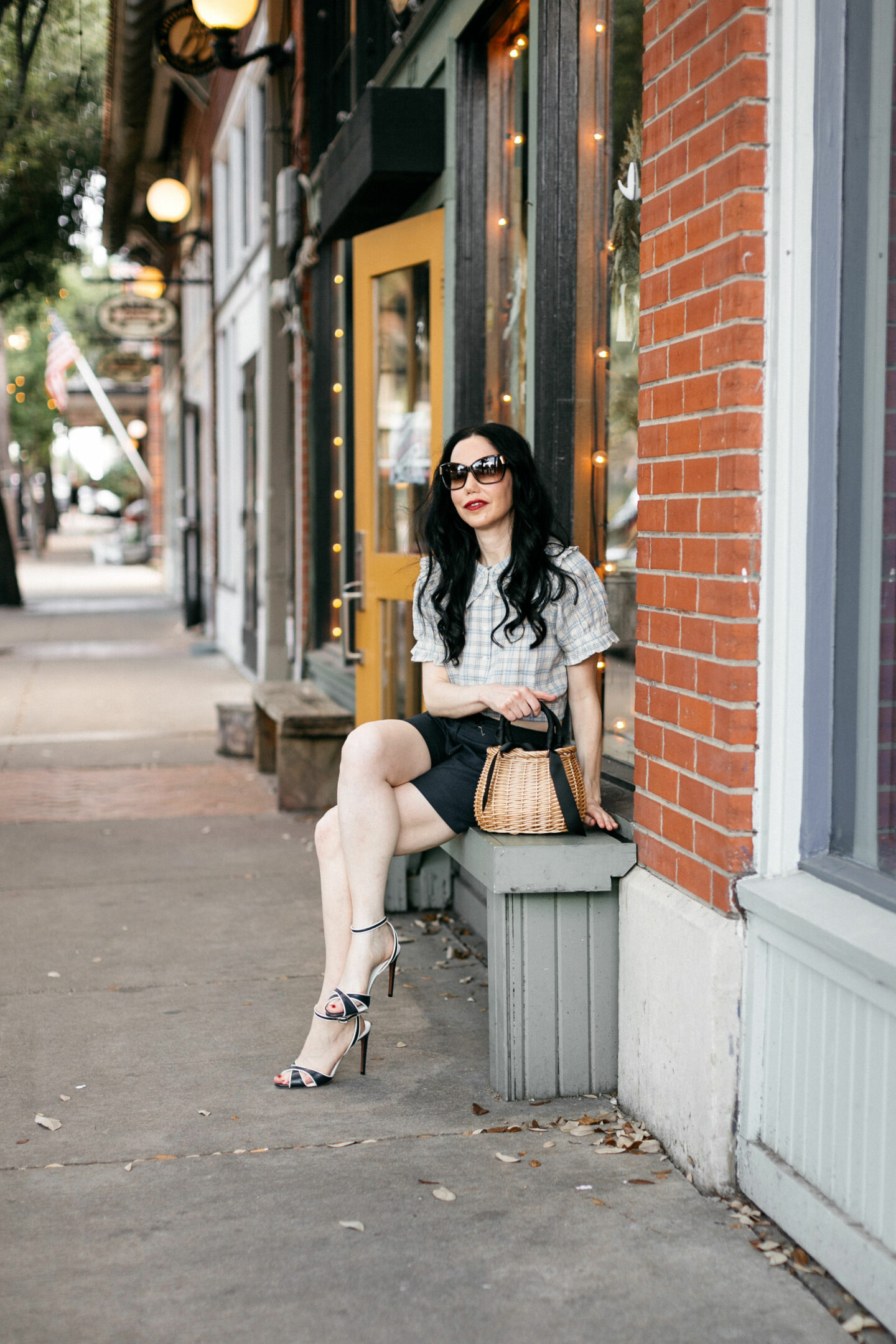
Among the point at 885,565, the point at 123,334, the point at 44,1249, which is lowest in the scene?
the point at 44,1249

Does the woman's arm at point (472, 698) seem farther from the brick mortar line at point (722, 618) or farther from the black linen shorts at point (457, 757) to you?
the brick mortar line at point (722, 618)

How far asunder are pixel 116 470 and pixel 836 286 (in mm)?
80494

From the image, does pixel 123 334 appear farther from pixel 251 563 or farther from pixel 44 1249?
pixel 44 1249

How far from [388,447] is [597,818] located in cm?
300

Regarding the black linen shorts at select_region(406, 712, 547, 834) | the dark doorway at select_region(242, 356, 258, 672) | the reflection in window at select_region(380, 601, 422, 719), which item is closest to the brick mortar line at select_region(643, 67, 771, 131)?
the black linen shorts at select_region(406, 712, 547, 834)

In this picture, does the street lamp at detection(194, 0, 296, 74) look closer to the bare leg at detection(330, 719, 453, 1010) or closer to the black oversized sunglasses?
the black oversized sunglasses

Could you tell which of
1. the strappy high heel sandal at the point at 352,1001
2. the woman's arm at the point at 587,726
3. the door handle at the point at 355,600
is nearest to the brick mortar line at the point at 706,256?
the woman's arm at the point at 587,726

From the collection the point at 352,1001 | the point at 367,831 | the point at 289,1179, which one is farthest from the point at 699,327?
the point at 289,1179

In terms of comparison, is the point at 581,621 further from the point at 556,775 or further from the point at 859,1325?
the point at 859,1325

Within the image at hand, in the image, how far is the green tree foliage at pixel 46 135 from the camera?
56.2 feet

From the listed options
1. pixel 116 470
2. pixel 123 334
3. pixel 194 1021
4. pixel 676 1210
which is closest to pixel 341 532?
pixel 194 1021

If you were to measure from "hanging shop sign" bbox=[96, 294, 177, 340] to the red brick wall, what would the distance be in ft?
49.7

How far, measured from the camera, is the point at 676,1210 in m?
2.95

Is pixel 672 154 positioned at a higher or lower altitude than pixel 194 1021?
higher
